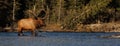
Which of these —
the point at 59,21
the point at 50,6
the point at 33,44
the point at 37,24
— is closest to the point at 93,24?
the point at 59,21

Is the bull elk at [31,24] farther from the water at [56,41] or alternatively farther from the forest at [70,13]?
the forest at [70,13]

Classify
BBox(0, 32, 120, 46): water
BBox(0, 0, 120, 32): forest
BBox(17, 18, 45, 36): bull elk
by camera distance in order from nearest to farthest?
BBox(0, 32, 120, 46): water → BBox(17, 18, 45, 36): bull elk → BBox(0, 0, 120, 32): forest

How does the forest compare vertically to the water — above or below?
above

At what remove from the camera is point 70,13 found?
263 ft

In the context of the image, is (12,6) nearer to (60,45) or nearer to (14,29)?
(14,29)

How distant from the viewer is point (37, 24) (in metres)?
52.5

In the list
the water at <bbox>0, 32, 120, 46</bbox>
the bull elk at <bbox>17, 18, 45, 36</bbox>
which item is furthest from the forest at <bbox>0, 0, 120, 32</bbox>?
the water at <bbox>0, 32, 120, 46</bbox>

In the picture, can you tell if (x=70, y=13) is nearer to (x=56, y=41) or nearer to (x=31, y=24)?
(x=31, y=24)

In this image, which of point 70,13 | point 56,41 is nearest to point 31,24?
point 56,41

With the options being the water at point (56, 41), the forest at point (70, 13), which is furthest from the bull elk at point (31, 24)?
the forest at point (70, 13)

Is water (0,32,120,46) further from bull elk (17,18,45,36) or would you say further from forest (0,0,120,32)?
forest (0,0,120,32)

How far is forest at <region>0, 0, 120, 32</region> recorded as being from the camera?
7619cm

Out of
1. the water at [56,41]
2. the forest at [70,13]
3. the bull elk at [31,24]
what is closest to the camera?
the water at [56,41]

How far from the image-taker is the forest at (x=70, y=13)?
7619cm
